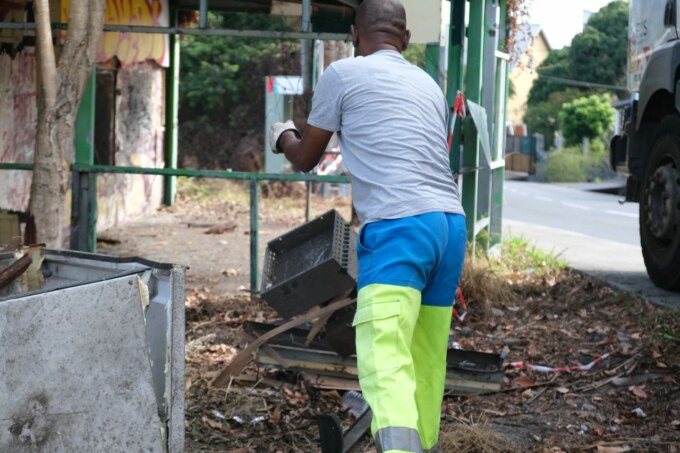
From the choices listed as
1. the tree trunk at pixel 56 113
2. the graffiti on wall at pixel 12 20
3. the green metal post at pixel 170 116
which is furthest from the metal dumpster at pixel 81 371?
the green metal post at pixel 170 116

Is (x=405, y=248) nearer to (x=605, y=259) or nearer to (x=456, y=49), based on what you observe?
(x=456, y=49)

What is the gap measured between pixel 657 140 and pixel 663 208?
1.77 feet

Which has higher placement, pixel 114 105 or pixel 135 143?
pixel 114 105

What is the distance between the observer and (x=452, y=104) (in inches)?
344

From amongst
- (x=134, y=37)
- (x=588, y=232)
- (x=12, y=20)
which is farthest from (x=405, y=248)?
(x=588, y=232)

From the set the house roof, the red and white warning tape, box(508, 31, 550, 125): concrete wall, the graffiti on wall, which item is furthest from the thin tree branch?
box(508, 31, 550, 125): concrete wall

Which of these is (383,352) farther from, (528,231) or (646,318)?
(528,231)

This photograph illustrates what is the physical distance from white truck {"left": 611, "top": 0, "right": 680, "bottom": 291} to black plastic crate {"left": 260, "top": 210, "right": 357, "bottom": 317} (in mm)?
3105

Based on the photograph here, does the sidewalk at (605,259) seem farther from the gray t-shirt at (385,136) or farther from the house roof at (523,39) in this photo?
the gray t-shirt at (385,136)

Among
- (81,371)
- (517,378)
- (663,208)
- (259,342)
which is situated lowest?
(517,378)

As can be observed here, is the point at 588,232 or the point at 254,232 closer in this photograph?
the point at 254,232

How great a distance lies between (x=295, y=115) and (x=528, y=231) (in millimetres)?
4281

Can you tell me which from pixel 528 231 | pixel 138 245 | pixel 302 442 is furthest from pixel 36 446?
pixel 528 231

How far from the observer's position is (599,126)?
151ft
